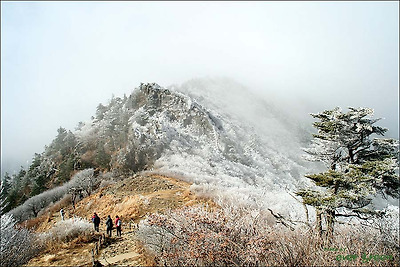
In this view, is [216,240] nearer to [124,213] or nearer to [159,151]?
[124,213]

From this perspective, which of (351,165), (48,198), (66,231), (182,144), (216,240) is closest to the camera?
(216,240)

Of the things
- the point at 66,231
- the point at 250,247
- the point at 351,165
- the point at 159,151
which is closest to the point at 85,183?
the point at 159,151

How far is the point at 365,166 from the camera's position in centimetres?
754

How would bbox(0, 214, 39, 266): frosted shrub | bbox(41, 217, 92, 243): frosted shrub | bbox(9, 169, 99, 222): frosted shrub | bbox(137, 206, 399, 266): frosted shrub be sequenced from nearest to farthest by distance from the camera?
bbox(137, 206, 399, 266): frosted shrub → bbox(0, 214, 39, 266): frosted shrub → bbox(41, 217, 92, 243): frosted shrub → bbox(9, 169, 99, 222): frosted shrub

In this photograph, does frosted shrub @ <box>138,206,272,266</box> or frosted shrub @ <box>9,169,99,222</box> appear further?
frosted shrub @ <box>9,169,99,222</box>

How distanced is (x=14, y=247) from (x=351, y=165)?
1063cm

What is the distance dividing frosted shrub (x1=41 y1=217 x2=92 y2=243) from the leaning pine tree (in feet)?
33.8

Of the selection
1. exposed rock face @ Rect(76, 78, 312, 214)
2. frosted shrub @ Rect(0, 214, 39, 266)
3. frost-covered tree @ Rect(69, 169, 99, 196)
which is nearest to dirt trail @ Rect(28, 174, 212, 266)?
frosted shrub @ Rect(0, 214, 39, 266)

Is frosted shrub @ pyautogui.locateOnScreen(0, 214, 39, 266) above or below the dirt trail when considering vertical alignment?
above

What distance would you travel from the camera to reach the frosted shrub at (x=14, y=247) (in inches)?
348

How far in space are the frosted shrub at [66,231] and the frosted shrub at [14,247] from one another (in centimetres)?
127

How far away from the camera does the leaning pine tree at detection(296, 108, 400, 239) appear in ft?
24.4

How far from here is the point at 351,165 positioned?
776 centimetres

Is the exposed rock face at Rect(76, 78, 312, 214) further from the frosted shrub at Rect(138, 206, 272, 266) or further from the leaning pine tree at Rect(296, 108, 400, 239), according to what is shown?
the frosted shrub at Rect(138, 206, 272, 266)
